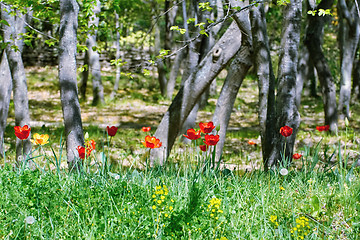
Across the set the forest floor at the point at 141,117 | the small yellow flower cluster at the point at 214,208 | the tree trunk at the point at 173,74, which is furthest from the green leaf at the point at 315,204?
the tree trunk at the point at 173,74

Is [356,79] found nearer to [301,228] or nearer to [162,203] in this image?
[301,228]

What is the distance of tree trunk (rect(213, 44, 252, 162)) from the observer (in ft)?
17.5

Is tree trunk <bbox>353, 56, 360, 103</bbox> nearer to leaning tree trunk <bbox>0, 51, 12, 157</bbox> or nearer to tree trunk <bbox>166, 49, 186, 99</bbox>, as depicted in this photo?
tree trunk <bbox>166, 49, 186, 99</bbox>

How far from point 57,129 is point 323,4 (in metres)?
7.21

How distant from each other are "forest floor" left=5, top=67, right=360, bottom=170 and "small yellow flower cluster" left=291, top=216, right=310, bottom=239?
1.78 metres

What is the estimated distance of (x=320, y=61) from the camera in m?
9.32

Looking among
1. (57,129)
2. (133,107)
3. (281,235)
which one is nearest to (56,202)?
(281,235)

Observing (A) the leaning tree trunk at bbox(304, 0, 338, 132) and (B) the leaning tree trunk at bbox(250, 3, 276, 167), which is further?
(A) the leaning tree trunk at bbox(304, 0, 338, 132)

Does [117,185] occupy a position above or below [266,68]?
below

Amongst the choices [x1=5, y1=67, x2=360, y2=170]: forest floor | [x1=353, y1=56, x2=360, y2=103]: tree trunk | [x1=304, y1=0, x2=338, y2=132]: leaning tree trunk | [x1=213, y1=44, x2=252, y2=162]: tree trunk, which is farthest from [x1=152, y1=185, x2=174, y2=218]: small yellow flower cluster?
[x1=353, y1=56, x2=360, y2=103]: tree trunk

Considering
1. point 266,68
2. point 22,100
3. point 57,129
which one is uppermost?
point 266,68

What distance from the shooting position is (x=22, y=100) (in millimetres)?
6133

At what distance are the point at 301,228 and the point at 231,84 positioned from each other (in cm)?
350

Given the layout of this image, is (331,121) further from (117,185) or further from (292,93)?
(117,185)
